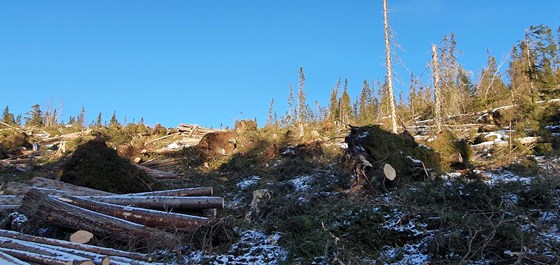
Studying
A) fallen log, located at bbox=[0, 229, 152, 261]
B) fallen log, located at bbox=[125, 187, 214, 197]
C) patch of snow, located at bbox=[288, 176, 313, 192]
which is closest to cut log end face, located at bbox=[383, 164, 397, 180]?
patch of snow, located at bbox=[288, 176, 313, 192]

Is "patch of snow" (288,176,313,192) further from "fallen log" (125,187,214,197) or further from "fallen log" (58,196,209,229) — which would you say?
"fallen log" (58,196,209,229)

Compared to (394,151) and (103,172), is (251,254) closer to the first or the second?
(394,151)

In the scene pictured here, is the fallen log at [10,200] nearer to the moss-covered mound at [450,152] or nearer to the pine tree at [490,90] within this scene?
the moss-covered mound at [450,152]

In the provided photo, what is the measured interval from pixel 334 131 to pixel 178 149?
7.86 m

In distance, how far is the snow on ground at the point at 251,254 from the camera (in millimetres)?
5191

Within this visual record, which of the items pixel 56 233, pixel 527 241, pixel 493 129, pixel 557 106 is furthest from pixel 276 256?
pixel 493 129

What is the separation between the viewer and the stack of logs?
5.31m

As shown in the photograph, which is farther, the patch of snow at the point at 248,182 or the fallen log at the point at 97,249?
the patch of snow at the point at 248,182

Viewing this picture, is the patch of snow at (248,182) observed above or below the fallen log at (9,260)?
above

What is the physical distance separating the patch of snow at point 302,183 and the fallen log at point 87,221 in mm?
4263

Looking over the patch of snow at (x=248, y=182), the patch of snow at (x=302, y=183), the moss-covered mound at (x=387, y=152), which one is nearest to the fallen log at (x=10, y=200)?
the patch of snow at (x=248, y=182)

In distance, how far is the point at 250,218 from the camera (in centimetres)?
733

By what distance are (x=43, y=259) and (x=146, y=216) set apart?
1665mm

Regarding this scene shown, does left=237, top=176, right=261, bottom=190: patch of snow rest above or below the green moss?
below
